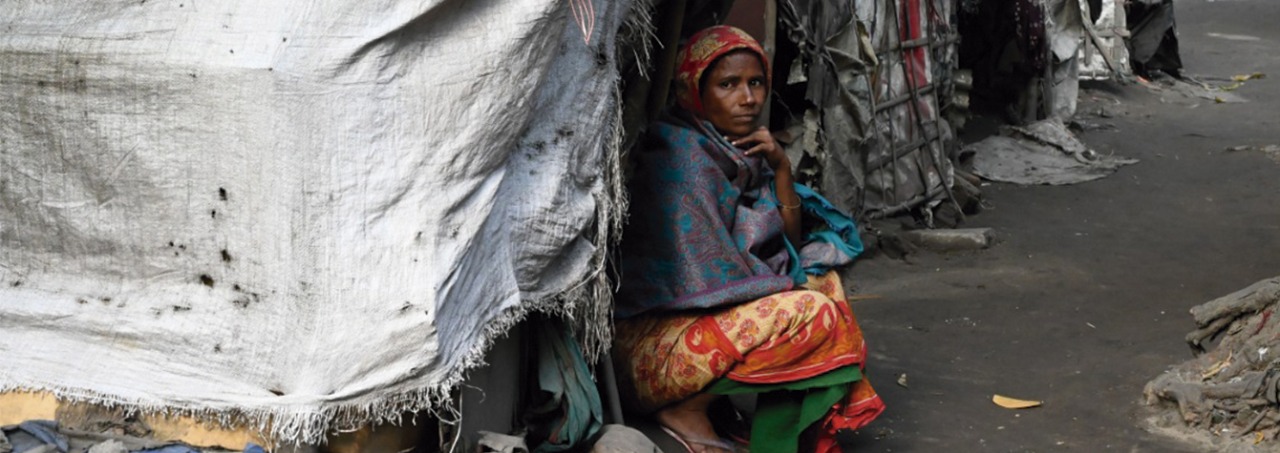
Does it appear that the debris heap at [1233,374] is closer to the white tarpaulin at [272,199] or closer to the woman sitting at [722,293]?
the woman sitting at [722,293]

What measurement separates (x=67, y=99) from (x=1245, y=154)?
8.52 meters

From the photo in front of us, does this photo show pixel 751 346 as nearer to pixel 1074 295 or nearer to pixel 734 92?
pixel 734 92

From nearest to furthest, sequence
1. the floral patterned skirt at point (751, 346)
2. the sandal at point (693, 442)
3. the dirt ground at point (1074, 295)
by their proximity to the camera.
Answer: the floral patterned skirt at point (751, 346) → the sandal at point (693, 442) → the dirt ground at point (1074, 295)

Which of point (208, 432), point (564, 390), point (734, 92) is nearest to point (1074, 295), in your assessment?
point (734, 92)

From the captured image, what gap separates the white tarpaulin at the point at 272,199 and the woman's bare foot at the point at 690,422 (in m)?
0.96

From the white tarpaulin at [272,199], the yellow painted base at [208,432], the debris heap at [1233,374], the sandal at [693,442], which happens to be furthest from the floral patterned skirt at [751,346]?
the debris heap at [1233,374]

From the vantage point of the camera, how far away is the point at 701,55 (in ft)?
12.8

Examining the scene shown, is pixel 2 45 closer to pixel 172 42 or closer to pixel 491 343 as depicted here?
pixel 172 42

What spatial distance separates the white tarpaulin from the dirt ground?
6.20 feet

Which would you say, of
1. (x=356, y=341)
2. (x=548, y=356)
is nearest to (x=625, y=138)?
(x=548, y=356)

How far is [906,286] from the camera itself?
6422 mm

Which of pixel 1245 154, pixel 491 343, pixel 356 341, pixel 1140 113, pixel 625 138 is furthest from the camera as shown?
pixel 1140 113

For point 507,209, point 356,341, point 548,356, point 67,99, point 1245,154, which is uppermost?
point 67,99

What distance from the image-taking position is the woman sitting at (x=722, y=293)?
12.3ft
